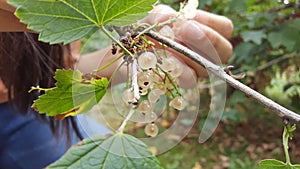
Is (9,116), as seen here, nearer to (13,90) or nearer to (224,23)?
(13,90)

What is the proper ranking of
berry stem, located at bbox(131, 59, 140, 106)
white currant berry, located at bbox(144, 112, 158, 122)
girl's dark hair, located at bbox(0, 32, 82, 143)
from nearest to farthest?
berry stem, located at bbox(131, 59, 140, 106)
white currant berry, located at bbox(144, 112, 158, 122)
girl's dark hair, located at bbox(0, 32, 82, 143)

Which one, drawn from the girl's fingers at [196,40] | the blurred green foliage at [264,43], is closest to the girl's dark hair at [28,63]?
the girl's fingers at [196,40]

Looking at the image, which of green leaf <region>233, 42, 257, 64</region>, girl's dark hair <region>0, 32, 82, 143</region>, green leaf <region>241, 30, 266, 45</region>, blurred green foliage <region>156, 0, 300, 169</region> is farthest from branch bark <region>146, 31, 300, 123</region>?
green leaf <region>233, 42, 257, 64</region>

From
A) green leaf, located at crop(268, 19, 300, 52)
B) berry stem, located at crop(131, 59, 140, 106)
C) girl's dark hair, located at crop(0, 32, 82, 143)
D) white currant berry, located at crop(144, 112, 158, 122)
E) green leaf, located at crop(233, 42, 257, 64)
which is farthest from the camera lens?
green leaf, located at crop(233, 42, 257, 64)

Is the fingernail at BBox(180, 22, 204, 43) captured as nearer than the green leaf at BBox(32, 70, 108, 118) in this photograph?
No

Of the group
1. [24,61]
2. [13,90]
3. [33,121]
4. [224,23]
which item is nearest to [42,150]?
[33,121]

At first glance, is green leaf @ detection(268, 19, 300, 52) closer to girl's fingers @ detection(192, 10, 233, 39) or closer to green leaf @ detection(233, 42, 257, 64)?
green leaf @ detection(233, 42, 257, 64)

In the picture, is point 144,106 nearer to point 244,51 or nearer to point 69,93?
point 69,93

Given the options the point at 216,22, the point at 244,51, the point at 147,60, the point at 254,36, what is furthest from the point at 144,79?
the point at 244,51

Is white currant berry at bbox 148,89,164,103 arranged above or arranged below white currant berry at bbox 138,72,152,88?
below

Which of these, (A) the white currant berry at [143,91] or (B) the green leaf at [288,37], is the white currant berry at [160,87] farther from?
(B) the green leaf at [288,37]
